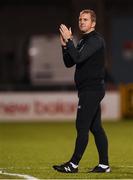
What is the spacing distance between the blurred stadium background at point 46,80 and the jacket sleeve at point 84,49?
1458mm

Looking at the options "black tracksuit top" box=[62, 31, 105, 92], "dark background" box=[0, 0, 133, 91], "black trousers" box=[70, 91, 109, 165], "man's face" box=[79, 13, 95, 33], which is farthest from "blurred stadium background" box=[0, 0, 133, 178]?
"man's face" box=[79, 13, 95, 33]

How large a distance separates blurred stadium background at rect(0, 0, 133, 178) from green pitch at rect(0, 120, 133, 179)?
14 mm

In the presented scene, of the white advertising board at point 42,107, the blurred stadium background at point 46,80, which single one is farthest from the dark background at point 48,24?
the white advertising board at point 42,107

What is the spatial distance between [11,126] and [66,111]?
95.1 inches

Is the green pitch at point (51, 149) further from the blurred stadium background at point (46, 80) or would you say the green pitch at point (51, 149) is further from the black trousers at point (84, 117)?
the black trousers at point (84, 117)

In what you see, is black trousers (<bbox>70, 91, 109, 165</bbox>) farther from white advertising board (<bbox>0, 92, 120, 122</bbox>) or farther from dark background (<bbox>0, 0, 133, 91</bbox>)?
dark background (<bbox>0, 0, 133, 91</bbox>)

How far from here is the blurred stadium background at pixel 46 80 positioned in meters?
15.6

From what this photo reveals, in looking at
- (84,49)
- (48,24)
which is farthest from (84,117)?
(48,24)

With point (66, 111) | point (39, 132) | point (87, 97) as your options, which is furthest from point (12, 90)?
point (87, 97)

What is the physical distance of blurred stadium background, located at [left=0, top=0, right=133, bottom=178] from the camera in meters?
15.6

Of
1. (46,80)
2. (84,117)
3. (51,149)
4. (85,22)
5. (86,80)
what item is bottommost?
(46,80)

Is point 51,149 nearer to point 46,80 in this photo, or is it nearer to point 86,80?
point 86,80

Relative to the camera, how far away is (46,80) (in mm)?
27234

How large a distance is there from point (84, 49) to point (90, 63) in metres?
0.22
